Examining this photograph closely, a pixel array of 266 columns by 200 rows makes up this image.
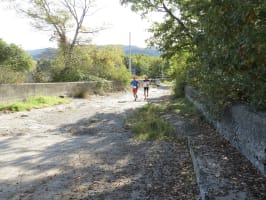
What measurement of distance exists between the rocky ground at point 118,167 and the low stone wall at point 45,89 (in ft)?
21.1

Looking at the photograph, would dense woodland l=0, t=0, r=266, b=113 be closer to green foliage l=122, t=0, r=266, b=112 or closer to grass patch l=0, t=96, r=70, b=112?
green foliage l=122, t=0, r=266, b=112

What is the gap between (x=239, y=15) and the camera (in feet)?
19.7

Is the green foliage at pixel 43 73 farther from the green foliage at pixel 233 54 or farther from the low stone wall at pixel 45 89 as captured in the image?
the green foliage at pixel 233 54

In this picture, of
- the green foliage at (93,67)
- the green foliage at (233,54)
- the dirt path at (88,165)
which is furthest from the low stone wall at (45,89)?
the green foliage at (233,54)

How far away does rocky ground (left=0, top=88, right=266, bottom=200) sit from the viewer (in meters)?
5.27

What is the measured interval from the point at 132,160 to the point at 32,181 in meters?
2.17

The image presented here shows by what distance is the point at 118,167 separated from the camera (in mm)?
6949

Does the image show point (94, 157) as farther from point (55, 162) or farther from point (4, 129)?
point (4, 129)

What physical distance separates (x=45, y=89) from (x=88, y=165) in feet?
49.5

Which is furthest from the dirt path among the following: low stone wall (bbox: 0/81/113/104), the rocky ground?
low stone wall (bbox: 0/81/113/104)

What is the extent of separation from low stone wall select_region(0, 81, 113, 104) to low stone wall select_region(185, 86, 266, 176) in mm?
12225

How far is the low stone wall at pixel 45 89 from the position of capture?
1744cm

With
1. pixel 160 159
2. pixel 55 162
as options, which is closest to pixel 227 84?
pixel 160 159

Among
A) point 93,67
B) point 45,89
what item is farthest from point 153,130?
point 93,67
